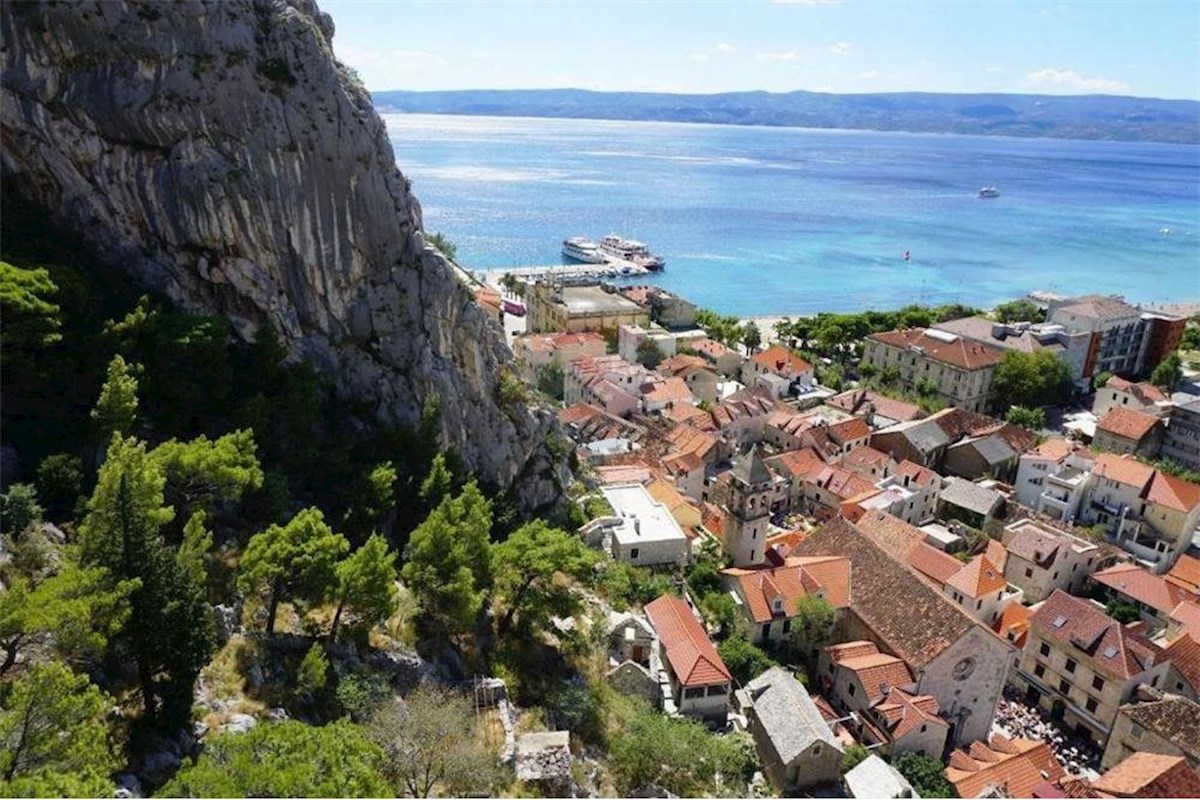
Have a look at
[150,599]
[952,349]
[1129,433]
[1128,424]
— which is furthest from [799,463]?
[150,599]

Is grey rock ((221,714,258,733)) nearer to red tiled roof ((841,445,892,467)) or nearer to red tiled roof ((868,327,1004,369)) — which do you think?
red tiled roof ((841,445,892,467))

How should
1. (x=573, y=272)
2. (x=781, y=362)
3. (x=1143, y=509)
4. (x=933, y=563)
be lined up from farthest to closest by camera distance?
(x=573, y=272) → (x=781, y=362) → (x=1143, y=509) → (x=933, y=563)

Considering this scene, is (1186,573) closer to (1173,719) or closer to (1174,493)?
(1174,493)

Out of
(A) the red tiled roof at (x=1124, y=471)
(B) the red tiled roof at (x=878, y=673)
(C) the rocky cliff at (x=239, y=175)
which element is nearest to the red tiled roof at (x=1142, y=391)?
(A) the red tiled roof at (x=1124, y=471)

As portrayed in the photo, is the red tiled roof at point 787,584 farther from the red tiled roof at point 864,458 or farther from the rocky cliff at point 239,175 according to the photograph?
the red tiled roof at point 864,458

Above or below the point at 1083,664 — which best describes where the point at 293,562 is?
above

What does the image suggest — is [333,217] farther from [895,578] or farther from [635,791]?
[895,578]
